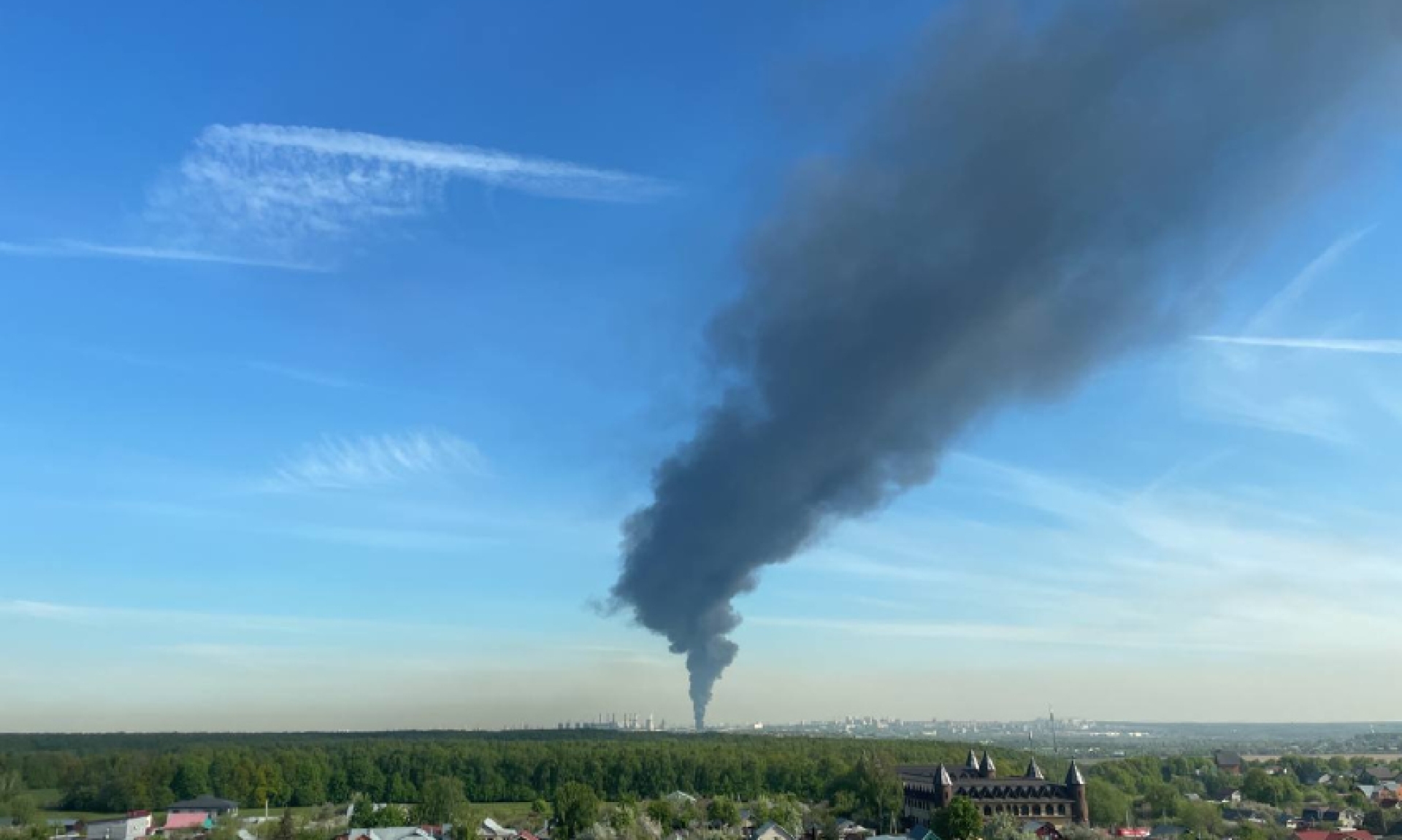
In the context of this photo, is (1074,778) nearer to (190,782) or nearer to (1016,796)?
(1016,796)

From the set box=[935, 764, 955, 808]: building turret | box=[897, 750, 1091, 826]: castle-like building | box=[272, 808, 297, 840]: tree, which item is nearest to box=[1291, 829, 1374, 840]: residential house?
box=[897, 750, 1091, 826]: castle-like building

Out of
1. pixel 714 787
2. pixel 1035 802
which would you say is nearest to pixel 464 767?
pixel 714 787

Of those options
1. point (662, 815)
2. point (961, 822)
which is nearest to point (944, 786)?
point (961, 822)

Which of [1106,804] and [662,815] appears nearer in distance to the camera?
[662,815]

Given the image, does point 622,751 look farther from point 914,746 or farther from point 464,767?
point 914,746

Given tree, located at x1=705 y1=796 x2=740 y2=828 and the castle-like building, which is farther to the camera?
the castle-like building

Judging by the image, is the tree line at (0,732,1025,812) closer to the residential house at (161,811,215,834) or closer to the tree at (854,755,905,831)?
the tree at (854,755,905,831)

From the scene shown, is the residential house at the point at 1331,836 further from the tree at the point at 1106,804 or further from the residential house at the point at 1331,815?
the tree at the point at 1106,804
